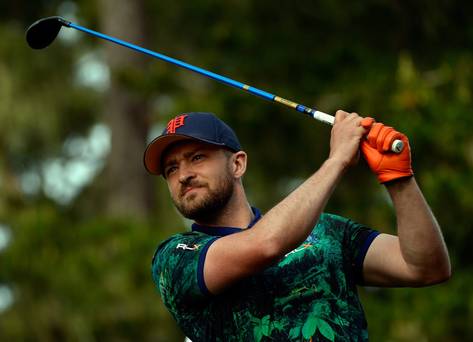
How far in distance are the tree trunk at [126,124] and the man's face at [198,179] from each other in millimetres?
10002

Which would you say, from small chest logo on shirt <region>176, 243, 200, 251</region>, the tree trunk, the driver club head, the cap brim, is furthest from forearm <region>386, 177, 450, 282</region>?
the tree trunk

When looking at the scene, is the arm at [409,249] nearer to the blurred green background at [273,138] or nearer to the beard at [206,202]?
the beard at [206,202]

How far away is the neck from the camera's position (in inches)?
161

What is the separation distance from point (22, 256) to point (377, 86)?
13.3 ft

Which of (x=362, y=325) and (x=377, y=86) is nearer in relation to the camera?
(x=362, y=325)

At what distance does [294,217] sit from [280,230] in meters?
0.06

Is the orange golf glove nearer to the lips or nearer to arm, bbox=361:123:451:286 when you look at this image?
arm, bbox=361:123:451:286

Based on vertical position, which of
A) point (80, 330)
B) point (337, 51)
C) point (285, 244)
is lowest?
point (285, 244)

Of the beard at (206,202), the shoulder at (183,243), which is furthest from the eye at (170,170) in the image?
the shoulder at (183,243)

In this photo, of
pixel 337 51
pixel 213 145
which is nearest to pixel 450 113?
pixel 337 51

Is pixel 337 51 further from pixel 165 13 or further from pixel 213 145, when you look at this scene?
pixel 213 145

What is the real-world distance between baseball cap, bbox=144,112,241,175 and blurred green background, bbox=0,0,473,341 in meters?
5.30

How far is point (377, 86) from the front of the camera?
33.6 ft

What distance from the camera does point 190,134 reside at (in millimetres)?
Result: 4047
